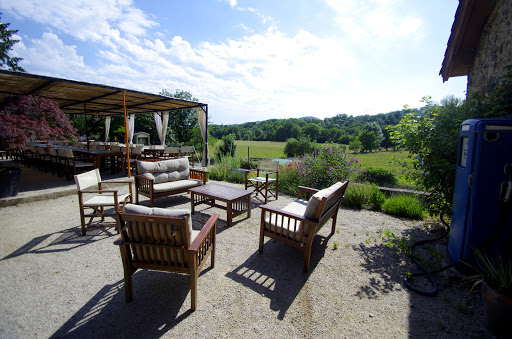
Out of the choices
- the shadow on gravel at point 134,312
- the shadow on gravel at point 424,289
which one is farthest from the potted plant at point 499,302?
the shadow on gravel at point 134,312

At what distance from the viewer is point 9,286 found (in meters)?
2.20

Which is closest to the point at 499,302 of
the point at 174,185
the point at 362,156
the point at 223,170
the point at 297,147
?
the point at 174,185

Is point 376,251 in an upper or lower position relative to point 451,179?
lower

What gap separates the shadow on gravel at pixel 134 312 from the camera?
1.73 m

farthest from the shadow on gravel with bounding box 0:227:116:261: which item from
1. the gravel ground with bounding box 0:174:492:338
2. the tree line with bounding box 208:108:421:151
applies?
the tree line with bounding box 208:108:421:151

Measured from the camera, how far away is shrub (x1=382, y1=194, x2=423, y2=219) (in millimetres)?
4180

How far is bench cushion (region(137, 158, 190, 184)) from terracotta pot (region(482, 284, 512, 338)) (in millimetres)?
4741

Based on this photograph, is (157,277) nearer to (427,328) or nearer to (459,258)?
(427,328)

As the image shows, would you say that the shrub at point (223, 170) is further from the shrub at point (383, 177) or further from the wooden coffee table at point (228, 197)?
the shrub at point (383, 177)

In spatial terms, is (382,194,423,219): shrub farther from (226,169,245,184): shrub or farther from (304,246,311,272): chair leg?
(226,169,245,184): shrub

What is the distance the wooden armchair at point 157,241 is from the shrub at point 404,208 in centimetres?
397

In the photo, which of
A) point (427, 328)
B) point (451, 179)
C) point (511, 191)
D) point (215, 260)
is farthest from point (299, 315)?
point (451, 179)

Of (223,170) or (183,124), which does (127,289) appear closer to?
(223,170)

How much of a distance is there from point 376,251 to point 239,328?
2.14m
